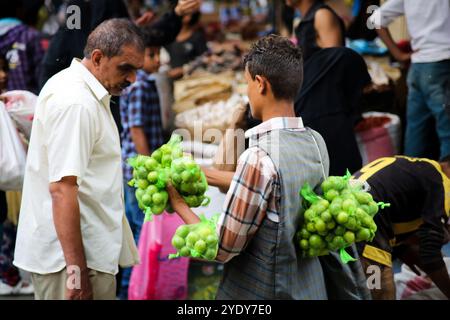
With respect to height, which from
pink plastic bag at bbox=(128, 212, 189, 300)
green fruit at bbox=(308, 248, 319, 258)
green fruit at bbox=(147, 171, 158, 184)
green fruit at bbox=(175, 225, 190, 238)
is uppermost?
green fruit at bbox=(147, 171, 158, 184)

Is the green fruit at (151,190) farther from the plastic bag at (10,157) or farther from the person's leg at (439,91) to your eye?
the person's leg at (439,91)

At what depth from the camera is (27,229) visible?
3107mm

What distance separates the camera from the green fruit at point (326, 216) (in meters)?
2.68

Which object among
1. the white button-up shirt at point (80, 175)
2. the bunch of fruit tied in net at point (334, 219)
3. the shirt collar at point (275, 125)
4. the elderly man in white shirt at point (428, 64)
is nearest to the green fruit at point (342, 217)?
the bunch of fruit tied in net at point (334, 219)

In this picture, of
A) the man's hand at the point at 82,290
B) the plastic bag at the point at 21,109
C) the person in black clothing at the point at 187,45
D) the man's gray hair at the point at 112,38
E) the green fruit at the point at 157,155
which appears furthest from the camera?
the person in black clothing at the point at 187,45

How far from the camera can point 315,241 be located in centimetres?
272

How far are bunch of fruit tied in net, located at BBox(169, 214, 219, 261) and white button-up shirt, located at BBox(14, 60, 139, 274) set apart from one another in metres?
0.49

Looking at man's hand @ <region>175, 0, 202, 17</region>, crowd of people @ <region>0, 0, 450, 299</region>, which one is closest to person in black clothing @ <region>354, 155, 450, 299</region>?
crowd of people @ <region>0, 0, 450, 299</region>

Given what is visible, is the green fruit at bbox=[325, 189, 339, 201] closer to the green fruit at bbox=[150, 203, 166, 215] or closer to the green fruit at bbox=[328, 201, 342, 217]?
the green fruit at bbox=[328, 201, 342, 217]

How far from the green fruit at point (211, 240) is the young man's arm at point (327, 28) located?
6.92 feet

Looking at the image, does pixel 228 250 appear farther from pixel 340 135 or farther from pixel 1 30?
pixel 1 30

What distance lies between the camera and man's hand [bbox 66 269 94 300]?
2.98m

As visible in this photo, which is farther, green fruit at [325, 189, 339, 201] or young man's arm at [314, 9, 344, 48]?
young man's arm at [314, 9, 344, 48]
